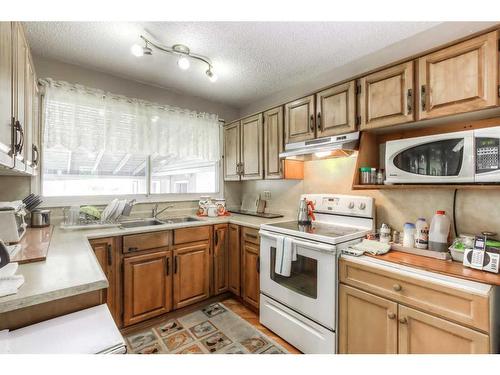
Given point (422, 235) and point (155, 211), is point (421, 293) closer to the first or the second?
point (422, 235)

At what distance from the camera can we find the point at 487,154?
1.28 m

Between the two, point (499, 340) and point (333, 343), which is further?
point (333, 343)

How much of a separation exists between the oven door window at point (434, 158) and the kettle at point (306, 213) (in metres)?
0.89

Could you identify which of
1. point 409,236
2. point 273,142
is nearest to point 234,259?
point 273,142

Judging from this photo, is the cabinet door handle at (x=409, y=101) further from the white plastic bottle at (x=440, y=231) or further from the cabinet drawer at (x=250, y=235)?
the cabinet drawer at (x=250, y=235)

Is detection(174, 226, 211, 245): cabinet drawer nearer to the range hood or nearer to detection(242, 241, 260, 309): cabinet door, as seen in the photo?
detection(242, 241, 260, 309): cabinet door

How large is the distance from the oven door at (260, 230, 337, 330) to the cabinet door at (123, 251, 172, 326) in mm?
877

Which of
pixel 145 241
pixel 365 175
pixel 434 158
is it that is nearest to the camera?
pixel 434 158

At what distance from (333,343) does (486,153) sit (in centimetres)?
142

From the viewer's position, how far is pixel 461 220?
1610mm

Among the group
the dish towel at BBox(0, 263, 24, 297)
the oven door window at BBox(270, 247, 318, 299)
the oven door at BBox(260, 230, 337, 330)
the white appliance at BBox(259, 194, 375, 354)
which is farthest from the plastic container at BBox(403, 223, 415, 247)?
the dish towel at BBox(0, 263, 24, 297)

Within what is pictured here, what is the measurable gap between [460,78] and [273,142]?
152cm
